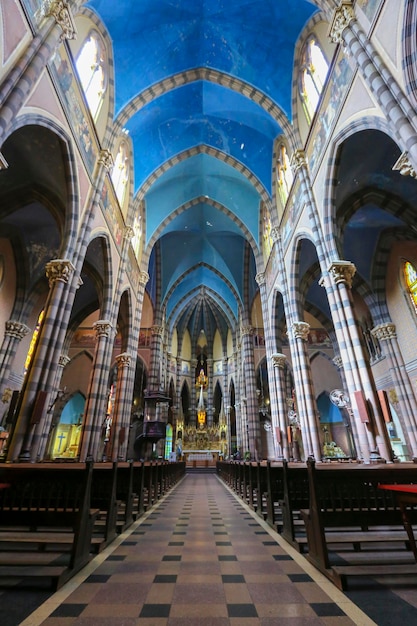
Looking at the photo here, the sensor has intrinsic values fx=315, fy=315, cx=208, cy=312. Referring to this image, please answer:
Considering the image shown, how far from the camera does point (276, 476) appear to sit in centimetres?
552

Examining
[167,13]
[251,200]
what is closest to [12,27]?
[167,13]

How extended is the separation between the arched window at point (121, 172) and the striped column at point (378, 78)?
9453 mm

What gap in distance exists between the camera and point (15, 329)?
1465cm

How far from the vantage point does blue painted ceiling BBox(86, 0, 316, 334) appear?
11703 mm

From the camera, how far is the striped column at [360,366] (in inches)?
299

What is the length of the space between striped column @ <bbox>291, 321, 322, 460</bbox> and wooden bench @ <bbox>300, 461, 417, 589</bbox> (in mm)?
7337

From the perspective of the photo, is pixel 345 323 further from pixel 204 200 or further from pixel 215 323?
pixel 215 323

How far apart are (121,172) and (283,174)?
765 cm

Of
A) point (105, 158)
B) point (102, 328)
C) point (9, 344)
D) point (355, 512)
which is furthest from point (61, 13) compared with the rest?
point (9, 344)

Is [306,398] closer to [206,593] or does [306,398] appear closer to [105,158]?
[206,593]

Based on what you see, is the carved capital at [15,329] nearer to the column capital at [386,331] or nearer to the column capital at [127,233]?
the column capital at [127,233]

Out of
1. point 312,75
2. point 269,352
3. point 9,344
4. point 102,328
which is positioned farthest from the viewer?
point 269,352

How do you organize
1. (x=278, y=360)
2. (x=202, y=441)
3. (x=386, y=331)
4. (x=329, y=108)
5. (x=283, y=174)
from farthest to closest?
(x=202, y=441) < (x=278, y=360) < (x=283, y=174) < (x=386, y=331) < (x=329, y=108)

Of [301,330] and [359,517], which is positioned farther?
[301,330]
